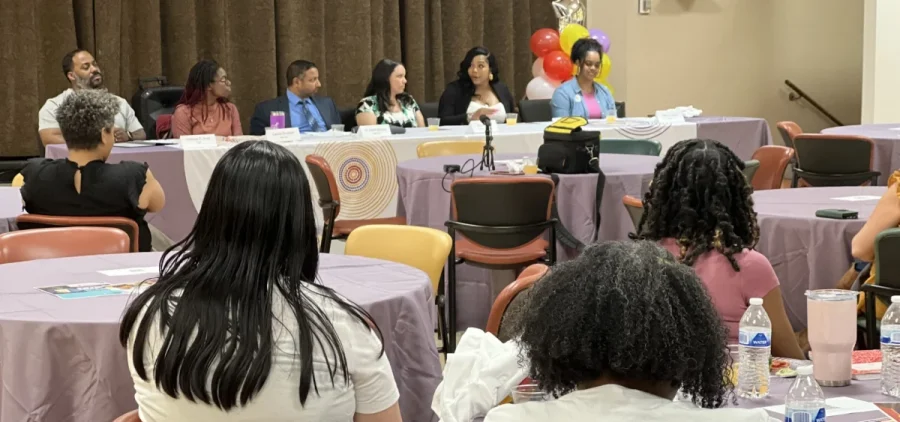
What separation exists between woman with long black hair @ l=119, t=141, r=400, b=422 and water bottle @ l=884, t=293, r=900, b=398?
0.93 metres

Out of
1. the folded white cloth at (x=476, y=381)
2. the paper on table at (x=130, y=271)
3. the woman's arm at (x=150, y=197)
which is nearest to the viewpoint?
the folded white cloth at (x=476, y=381)

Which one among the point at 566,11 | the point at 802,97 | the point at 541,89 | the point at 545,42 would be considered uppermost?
the point at 566,11

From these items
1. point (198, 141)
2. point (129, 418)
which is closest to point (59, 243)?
point (129, 418)

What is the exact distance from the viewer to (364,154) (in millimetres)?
6910

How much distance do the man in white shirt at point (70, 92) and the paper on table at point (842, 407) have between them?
5.93 meters

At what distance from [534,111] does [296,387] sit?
7.47m

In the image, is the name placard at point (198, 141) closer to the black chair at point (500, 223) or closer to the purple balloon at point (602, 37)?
the black chair at point (500, 223)

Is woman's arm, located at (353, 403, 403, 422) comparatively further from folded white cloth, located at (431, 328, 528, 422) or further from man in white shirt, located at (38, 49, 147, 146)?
man in white shirt, located at (38, 49, 147, 146)

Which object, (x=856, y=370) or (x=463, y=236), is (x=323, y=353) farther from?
(x=463, y=236)

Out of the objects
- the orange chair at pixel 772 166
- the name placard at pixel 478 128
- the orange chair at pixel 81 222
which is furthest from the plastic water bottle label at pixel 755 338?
the name placard at pixel 478 128

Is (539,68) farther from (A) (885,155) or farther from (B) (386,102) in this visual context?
(A) (885,155)

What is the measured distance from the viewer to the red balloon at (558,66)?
997 centimetres

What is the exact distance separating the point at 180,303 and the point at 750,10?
10290mm

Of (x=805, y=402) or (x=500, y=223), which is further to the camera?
(x=500, y=223)
